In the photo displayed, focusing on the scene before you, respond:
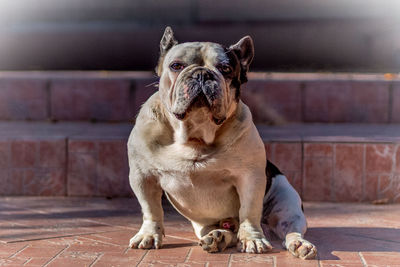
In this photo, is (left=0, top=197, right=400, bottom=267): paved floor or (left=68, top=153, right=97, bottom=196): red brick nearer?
(left=0, top=197, right=400, bottom=267): paved floor

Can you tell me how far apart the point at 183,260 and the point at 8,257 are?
0.92 meters

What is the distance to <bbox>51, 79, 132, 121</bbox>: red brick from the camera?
22.3 feet

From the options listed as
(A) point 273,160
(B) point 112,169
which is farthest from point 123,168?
(A) point 273,160

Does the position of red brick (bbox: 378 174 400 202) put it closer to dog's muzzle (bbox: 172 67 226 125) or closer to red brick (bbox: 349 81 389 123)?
red brick (bbox: 349 81 389 123)

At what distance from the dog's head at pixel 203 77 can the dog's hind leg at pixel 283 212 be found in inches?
25.4

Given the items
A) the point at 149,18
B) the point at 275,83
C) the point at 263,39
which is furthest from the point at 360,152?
the point at 149,18

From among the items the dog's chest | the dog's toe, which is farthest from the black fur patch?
the dog's toe

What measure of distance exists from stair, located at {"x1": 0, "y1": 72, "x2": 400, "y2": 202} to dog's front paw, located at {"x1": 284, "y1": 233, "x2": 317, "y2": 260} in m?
1.66

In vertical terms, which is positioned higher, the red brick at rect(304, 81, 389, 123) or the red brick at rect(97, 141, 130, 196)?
the red brick at rect(304, 81, 389, 123)

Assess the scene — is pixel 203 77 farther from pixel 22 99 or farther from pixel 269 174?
A: pixel 22 99

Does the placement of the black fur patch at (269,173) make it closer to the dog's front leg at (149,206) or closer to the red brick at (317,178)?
the dog's front leg at (149,206)

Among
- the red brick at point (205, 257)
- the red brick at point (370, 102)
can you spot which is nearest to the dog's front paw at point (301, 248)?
the red brick at point (205, 257)

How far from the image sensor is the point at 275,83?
670 cm

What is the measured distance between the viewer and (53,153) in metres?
5.60
